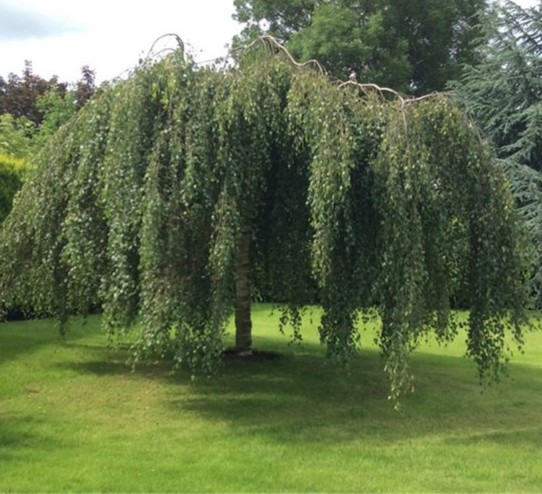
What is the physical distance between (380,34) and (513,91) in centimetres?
483

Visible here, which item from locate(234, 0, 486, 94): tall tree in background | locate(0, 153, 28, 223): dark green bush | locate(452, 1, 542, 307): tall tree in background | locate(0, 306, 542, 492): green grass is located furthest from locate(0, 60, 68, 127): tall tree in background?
locate(0, 306, 542, 492): green grass

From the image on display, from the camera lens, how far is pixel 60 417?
5.84m

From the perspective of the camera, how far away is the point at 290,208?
6.34 metres

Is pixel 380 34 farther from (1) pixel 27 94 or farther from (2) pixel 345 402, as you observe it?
(2) pixel 345 402

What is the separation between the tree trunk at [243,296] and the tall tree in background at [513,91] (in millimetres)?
9958

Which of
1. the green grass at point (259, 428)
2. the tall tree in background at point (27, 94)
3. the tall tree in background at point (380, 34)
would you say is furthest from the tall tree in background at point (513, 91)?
the tall tree in background at point (27, 94)

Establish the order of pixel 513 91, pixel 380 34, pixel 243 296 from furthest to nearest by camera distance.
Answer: pixel 380 34 → pixel 513 91 → pixel 243 296

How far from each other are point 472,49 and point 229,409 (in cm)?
1845

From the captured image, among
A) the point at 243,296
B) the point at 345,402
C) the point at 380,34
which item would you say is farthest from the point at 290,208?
the point at 380,34

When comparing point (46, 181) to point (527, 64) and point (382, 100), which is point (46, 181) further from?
point (527, 64)

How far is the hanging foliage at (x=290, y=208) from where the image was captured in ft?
18.2

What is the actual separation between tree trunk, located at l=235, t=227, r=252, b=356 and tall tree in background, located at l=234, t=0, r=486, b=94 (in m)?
13.3

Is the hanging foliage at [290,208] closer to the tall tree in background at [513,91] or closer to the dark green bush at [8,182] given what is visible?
the dark green bush at [8,182]

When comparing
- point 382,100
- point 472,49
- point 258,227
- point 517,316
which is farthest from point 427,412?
point 472,49
